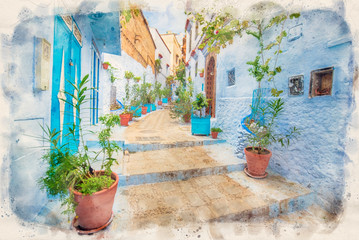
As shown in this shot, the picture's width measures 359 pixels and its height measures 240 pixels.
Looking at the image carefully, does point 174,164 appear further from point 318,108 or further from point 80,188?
point 318,108

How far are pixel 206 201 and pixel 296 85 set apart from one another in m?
2.43

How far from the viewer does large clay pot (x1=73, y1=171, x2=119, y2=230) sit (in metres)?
1.62

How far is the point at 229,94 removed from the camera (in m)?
4.86

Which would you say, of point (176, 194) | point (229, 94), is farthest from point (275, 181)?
point (229, 94)

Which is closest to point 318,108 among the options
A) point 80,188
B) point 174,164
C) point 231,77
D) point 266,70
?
point 266,70

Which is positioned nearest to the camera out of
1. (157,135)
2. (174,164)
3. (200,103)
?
(174,164)

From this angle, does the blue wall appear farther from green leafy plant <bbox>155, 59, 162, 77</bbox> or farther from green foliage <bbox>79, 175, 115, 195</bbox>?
green leafy plant <bbox>155, 59, 162, 77</bbox>

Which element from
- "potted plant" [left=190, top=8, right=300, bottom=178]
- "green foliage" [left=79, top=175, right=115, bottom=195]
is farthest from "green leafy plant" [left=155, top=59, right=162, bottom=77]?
"green foliage" [left=79, top=175, right=115, bottom=195]

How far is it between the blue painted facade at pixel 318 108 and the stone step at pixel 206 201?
0.31 metres

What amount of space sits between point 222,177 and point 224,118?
2179 mm

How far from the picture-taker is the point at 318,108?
2.40 metres

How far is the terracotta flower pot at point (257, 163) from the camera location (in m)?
2.83

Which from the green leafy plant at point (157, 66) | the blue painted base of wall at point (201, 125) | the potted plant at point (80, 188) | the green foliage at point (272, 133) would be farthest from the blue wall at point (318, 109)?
the green leafy plant at point (157, 66)

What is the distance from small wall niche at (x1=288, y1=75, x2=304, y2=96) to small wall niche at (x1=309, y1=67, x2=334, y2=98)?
6.3 inches
